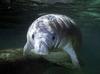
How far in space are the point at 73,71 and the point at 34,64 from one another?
1.53 meters

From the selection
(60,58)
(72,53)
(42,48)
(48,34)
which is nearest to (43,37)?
(48,34)

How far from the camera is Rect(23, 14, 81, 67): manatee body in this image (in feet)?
18.4

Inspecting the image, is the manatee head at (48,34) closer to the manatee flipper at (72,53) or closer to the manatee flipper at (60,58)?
the manatee flipper at (72,53)

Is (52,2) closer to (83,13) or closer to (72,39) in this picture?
(83,13)

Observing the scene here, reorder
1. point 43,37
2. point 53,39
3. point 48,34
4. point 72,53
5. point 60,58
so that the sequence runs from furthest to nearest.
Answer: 1. point 60,58
2. point 72,53
3. point 53,39
4. point 48,34
5. point 43,37

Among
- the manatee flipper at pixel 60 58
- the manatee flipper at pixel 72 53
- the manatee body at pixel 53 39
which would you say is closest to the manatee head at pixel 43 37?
the manatee body at pixel 53 39

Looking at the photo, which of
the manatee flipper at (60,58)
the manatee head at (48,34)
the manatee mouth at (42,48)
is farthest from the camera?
the manatee flipper at (60,58)

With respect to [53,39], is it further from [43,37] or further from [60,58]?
[60,58]

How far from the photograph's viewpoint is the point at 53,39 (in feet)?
19.6

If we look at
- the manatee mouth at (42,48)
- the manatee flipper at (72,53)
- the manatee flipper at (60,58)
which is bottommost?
the manatee flipper at (60,58)

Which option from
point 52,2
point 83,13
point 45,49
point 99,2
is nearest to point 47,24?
point 45,49

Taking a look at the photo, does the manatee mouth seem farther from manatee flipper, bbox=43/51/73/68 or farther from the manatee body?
manatee flipper, bbox=43/51/73/68

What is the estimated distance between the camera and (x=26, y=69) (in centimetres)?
755

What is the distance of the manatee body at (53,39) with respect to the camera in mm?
5617
